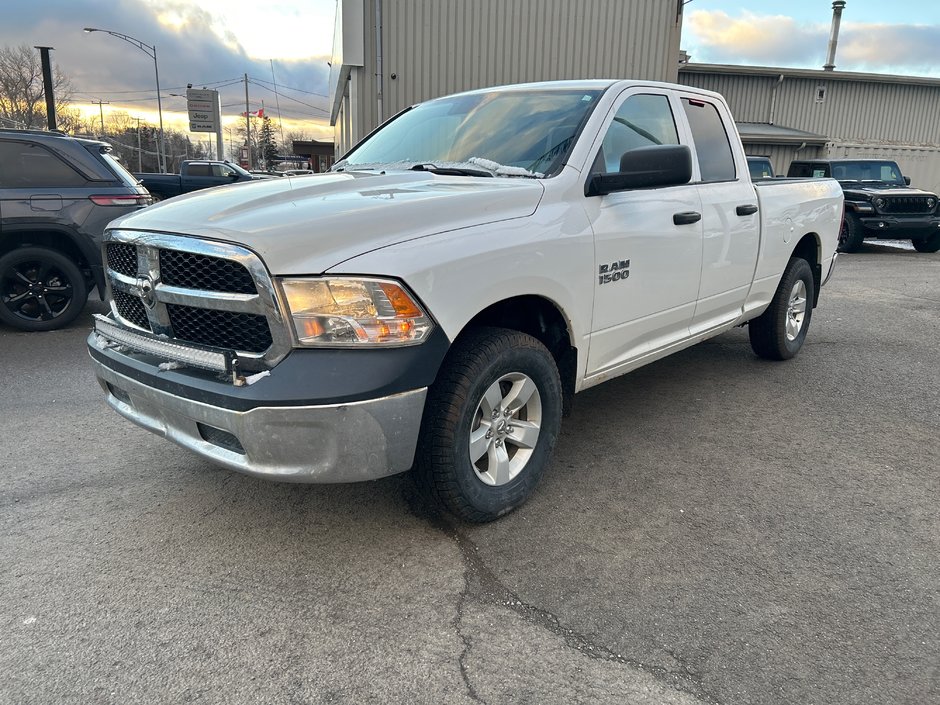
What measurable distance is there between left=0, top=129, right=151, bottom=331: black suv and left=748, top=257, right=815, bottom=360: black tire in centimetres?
578

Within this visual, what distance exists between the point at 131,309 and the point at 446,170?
1609 millimetres

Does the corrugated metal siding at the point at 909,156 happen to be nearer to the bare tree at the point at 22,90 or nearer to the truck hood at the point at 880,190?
the truck hood at the point at 880,190

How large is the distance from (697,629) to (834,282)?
939cm

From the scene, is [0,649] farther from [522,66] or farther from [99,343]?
[522,66]

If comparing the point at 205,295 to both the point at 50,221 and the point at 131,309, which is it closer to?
the point at 131,309

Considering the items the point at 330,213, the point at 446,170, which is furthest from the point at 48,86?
Result: the point at 330,213

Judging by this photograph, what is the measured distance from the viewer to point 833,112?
25.0 meters

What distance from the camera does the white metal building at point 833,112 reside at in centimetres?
2325

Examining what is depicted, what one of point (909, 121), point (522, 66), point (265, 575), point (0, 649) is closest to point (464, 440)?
point (265, 575)

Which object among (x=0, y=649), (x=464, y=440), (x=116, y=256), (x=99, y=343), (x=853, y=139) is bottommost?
Answer: (x=0, y=649)

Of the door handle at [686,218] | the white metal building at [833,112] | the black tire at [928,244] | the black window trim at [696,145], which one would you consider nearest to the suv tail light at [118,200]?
the black window trim at [696,145]

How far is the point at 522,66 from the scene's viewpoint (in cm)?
1675

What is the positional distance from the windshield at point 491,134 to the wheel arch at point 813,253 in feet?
9.40

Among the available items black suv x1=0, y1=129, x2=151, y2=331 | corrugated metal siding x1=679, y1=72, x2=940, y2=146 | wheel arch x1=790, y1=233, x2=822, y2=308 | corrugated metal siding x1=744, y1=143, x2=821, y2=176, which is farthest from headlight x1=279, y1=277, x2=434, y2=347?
corrugated metal siding x1=679, y1=72, x2=940, y2=146
